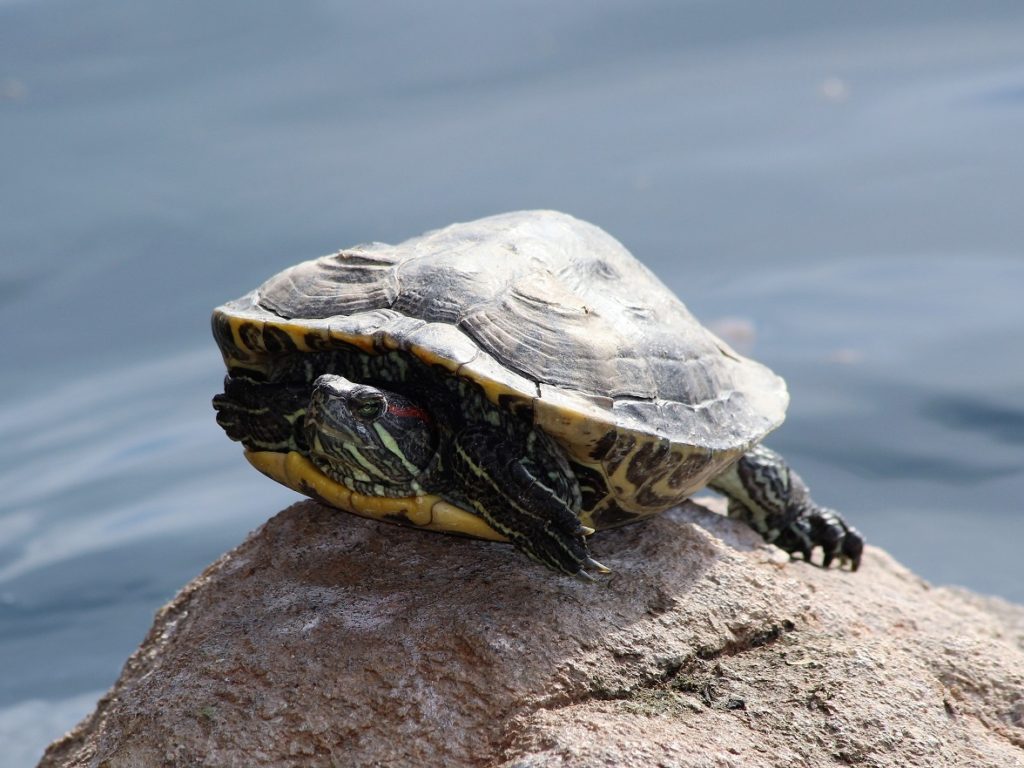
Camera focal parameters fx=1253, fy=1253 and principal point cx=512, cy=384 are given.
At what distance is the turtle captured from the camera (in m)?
3.34

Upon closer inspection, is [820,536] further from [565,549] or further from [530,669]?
[530,669]

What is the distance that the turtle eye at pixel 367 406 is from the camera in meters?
3.32

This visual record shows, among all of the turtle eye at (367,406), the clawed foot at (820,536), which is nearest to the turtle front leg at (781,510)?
the clawed foot at (820,536)

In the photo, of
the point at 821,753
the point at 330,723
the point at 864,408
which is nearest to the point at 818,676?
the point at 821,753

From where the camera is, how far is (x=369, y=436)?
132 inches

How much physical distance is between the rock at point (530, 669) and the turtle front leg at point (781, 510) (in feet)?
1.73

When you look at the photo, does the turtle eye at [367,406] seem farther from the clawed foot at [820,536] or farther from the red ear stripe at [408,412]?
the clawed foot at [820,536]

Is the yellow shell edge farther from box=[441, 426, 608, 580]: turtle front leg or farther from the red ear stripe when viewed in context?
the red ear stripe

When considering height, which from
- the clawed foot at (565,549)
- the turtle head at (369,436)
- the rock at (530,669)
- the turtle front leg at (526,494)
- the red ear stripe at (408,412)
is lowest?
the rock at (530,669)

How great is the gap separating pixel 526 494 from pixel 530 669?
1.48ft

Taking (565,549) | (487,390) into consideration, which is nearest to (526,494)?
(565,549)

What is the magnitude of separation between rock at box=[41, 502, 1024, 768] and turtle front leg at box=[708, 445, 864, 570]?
528 millimetres

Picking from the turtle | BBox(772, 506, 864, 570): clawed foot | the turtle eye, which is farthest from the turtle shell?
BBox(772, 506, 864, 570): clawed foot

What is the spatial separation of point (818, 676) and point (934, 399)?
3953 millimetres
